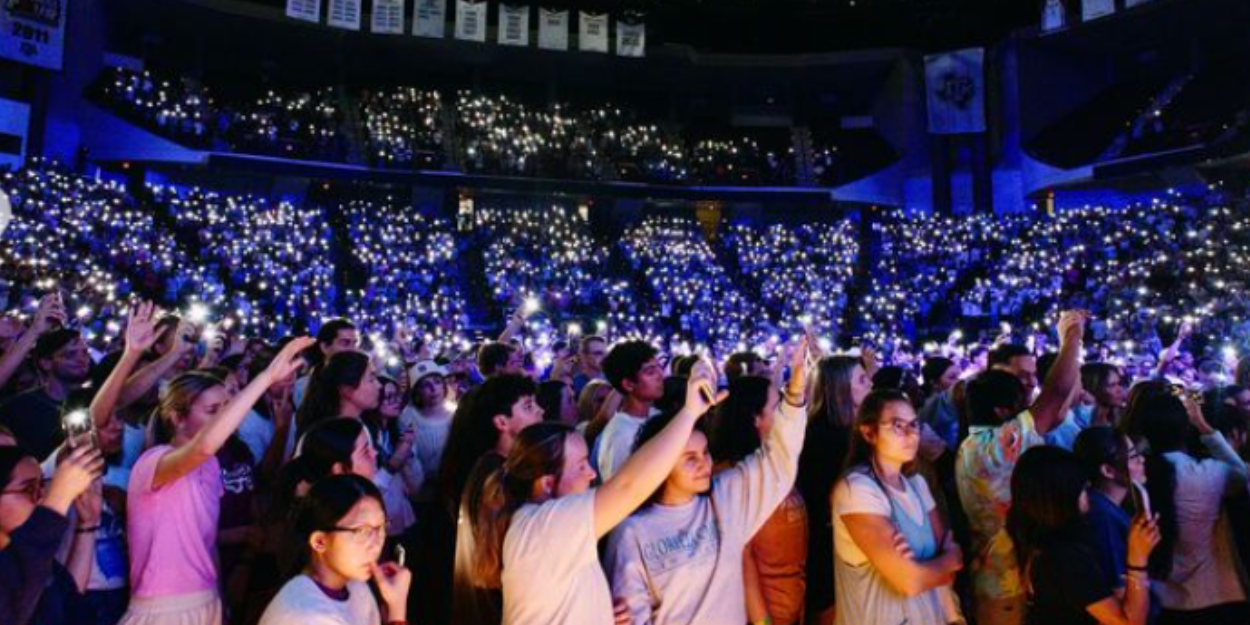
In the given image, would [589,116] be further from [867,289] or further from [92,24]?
[92,24]

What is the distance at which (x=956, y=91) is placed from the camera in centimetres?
2797

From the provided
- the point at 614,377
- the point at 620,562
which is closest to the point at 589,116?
the point at 614,377

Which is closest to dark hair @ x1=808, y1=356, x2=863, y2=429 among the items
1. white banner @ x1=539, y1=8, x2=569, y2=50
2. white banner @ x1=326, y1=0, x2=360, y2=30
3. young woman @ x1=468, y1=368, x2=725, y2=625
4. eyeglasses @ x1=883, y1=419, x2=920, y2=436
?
eyeglasses @ x1=883, y1=419, x2=920, y2=436

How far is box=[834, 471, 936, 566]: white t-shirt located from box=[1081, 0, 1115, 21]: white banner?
23.1 m

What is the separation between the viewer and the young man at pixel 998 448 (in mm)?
3393

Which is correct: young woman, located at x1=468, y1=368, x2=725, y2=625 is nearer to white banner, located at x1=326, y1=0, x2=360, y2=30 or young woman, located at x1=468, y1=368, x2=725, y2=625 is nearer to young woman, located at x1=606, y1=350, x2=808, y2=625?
young woman, located at x1=606, y1=350, x2=808, y2=625

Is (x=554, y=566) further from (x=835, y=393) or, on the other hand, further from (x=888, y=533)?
(x=835, y=393)

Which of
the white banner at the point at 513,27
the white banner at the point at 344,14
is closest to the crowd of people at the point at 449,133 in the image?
the white banner at the point at 344,14

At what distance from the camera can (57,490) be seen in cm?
226

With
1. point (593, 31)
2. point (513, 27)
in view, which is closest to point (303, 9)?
point (513, 27)

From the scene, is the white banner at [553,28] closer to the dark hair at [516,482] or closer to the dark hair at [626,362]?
the dark hair at [626,362]

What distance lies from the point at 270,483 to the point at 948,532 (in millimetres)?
3119

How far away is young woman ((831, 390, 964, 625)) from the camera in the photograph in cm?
303

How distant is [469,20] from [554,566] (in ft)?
73.6
